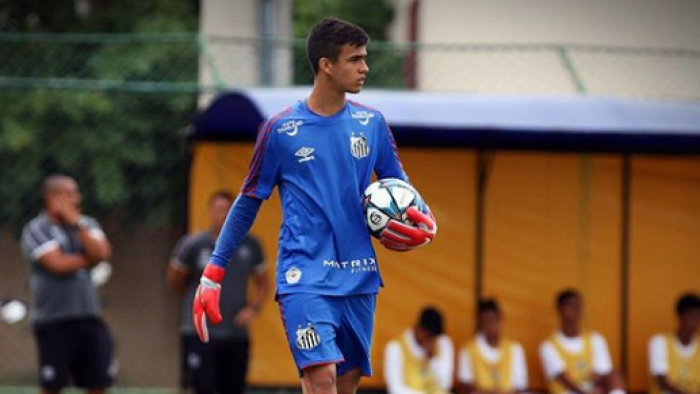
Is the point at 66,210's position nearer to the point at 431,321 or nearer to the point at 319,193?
A: the point at 431,321

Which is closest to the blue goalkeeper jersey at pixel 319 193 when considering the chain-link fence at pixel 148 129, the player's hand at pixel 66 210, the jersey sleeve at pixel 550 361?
the player's hand at pixel 66 210

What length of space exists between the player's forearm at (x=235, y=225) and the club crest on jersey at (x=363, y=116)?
1.89ft

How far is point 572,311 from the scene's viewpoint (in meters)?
13.3

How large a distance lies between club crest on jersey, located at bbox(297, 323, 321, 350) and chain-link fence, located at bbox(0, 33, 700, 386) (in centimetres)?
607

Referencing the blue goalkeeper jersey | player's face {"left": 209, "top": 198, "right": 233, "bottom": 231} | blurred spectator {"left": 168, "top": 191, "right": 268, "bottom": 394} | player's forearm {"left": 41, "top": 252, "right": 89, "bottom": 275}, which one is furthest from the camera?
blurred spectator {"left": 168, "top": 191, "right": 268, "bottom": 394}

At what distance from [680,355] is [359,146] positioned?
6866 millimetres

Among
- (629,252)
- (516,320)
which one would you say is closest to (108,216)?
(516,320)

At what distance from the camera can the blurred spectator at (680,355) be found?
13070 millimetres

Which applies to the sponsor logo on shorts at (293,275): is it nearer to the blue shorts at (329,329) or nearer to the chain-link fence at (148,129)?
the blue shorts at (329,329)

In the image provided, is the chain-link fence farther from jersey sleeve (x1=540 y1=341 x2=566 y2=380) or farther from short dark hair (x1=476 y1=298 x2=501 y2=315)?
jersey sleeve (x1=540 y1=341 x2=566 y2=380)

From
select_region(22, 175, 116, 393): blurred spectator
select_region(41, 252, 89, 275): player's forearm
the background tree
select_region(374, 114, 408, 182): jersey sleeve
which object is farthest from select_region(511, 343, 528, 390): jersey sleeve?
select_region(374, 114, 408, 182): jersey sleeve

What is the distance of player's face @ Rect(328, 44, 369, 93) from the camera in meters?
6.96

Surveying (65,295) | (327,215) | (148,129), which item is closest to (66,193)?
(65,295)

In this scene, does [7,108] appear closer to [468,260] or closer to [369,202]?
[468,260]
